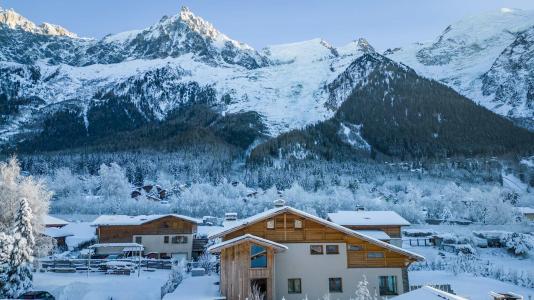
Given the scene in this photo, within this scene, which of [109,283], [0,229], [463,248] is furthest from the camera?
[463,248]

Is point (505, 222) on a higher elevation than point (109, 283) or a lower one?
higher

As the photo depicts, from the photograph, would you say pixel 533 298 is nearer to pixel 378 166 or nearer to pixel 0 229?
pixel 0 229

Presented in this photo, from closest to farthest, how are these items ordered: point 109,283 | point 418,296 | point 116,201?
point 418,296 → point 109,283 → point 116,201

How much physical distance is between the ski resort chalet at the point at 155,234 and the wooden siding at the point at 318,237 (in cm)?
3092

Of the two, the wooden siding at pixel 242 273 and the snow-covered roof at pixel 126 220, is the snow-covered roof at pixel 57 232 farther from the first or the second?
the wooden siding at pixel 242 273

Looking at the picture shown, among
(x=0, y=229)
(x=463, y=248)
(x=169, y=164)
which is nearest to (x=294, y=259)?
(x=0, y=229)

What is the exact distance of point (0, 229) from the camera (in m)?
42.3

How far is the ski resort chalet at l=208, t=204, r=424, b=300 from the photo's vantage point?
105 feet

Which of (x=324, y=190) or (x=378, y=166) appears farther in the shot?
(x=378, y=166)

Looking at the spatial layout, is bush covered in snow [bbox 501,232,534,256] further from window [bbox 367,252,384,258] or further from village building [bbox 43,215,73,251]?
village building [bbox 43,215,73,251]

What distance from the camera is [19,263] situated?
35188mm

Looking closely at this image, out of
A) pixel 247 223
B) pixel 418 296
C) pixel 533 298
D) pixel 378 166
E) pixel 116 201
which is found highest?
pixel 378 166

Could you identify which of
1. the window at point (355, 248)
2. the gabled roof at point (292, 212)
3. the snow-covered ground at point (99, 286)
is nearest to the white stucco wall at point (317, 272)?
the window at point (355, 248)

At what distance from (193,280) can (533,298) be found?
83.3 ft
